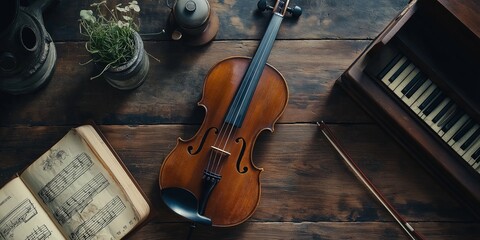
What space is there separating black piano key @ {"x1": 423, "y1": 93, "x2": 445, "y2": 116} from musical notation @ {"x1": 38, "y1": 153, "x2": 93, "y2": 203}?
3.74ft

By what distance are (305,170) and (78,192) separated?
801mm

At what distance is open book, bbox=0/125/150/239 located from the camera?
6.22ft

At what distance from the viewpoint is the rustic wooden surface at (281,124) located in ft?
6.79

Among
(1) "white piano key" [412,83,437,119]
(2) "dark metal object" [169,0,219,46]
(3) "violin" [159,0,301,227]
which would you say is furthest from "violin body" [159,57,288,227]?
(1) "white piano key" [412,83,437,119]

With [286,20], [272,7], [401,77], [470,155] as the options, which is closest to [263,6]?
[272,7]

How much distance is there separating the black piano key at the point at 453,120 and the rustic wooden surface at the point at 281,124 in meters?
0.23

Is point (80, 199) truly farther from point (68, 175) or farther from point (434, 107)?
point (434, 107)

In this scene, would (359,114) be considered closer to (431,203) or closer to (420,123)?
(420,123)

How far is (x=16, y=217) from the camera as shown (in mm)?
1884

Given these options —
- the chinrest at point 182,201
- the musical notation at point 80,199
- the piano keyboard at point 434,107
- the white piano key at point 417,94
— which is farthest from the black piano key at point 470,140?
the musical notation at point 80,199

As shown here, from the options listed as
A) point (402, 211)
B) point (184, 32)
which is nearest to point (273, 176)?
point (402, 211)

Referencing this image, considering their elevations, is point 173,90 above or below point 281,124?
below

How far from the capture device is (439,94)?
1886 millimetres

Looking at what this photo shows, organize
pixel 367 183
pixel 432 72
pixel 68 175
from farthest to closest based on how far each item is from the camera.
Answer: pixel 367 183 → pixel 68 175 → pixel 432 72
